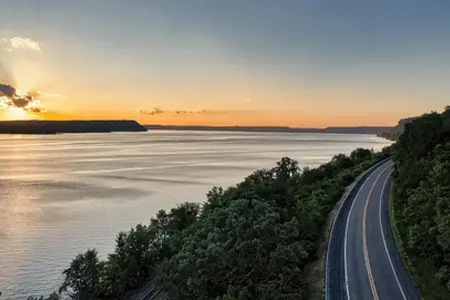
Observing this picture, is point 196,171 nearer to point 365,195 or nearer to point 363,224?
point 365,195

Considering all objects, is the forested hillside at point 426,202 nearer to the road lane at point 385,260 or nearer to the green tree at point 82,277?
the road lane at point 385,260

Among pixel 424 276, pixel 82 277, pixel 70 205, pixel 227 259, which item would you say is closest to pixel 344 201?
pixel 424 276

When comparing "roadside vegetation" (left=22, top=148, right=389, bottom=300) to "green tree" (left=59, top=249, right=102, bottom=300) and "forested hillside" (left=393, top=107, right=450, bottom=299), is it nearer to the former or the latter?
"green tree" (left=59, top=249, right=102, bottom=300)

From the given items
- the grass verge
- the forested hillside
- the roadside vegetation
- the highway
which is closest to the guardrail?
the highway

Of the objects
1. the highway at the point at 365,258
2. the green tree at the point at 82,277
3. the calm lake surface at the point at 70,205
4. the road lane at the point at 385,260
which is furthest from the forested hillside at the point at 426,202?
the calm lake surface at the point at 70,205

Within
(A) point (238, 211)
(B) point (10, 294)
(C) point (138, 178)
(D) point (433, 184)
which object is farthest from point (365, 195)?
(C) point (138, 178)

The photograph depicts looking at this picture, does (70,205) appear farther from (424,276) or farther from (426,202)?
(424,276)
